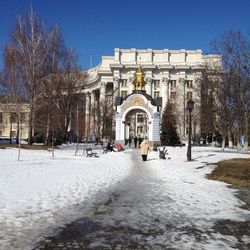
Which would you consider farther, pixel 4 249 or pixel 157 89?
pixel 157 89

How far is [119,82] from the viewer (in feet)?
365

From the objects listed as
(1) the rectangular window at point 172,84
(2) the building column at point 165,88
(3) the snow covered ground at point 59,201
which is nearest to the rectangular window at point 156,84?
(2) the building column at point 165,88

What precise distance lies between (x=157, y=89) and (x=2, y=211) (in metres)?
107

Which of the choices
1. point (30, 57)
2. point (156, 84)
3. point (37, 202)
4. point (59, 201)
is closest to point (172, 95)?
point (156, 84)


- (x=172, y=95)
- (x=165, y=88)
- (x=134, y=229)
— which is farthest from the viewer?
(x=165, y=88)

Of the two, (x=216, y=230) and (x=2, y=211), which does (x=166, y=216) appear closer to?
(x=216, y=230)

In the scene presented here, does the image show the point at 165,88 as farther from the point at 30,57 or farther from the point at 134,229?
the point at 134,229

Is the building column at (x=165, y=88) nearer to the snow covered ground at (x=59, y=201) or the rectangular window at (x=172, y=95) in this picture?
the rectangular window at (x=172, y=95)

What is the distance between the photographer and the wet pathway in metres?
6.11

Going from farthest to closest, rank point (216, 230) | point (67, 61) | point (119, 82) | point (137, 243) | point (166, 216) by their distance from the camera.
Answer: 1. point (119, 82)
2. point (67, 61)
3. point (166, 216)
4. point (216, 230)
5. point (137, 243)

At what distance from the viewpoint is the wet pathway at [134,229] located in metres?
6.11

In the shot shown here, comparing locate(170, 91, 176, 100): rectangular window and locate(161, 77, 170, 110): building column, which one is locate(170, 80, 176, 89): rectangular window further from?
locate(170, 91, 176, 100): rectangular window

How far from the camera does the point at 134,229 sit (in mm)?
7066

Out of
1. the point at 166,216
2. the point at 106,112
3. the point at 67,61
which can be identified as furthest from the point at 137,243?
the point at 106,112
